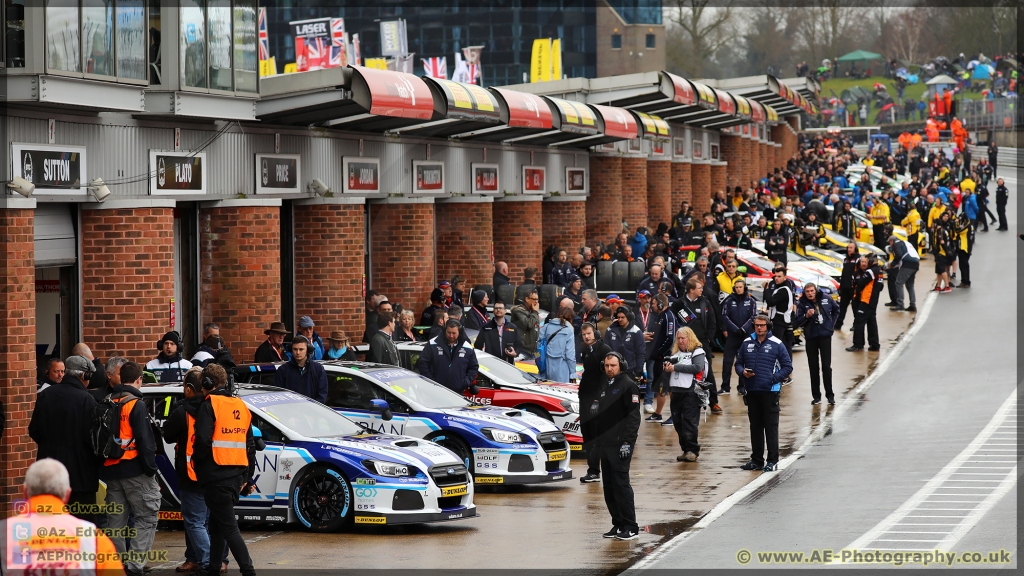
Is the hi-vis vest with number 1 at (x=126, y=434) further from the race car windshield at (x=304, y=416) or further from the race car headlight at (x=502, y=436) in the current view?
the race car headlight at (x=502, y=436)

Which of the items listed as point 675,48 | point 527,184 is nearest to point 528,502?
point 527,184

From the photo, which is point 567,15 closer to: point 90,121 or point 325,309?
point 325,309

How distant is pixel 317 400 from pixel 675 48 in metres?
69.3

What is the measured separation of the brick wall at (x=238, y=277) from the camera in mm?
16641

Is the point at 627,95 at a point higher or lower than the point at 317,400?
higher

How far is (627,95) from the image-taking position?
1145 inches

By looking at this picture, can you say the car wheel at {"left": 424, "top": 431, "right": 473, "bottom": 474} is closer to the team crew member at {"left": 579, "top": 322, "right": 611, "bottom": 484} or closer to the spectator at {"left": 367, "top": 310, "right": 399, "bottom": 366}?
the team crew member at {"left": 579, "top": 322, "right": 611, "bottom": 484}

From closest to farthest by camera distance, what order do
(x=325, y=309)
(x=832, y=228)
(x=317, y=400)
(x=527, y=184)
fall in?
(x=317, y=400), (x=325, y=309), (x=527, y=184), (x=832, y=228)

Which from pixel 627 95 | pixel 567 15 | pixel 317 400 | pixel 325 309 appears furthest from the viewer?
pixel 567 15

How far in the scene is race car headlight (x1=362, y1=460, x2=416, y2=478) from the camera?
38.9ft

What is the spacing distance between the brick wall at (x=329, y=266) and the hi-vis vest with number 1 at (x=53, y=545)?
41.9 feet

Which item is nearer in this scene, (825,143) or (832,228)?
(832,228)

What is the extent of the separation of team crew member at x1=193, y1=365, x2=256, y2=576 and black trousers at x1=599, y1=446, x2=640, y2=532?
329 cm

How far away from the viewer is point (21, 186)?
12.3m
